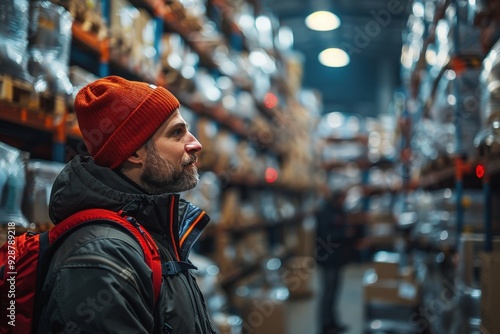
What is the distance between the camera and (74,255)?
1551 mm

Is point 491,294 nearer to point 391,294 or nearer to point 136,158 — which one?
point 136,158

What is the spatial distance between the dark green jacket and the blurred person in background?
470cm

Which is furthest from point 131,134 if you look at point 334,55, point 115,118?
point 334,55

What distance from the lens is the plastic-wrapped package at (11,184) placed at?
2.24m

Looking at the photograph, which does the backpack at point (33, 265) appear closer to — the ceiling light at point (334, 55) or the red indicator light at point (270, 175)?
the red indicator light at point (270, 175)

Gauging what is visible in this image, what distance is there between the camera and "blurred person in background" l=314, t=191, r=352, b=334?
21.2 feet

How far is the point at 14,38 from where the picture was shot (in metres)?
2.37

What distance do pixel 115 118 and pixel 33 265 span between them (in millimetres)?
560

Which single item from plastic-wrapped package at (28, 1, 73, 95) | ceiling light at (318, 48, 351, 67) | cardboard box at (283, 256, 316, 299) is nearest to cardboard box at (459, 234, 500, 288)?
plastic-wrapped package at (28, 1, 73, 95)

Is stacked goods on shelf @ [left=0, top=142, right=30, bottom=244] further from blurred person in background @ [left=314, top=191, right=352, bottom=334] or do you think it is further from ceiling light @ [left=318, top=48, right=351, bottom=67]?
ceiling light @ [left=318, top=48, right=351, bottom=67]

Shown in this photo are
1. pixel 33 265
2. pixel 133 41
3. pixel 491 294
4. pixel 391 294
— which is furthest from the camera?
pixel 391 294

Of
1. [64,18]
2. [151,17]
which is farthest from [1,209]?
[151,17]

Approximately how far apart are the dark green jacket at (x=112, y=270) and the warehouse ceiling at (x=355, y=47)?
8873 mm

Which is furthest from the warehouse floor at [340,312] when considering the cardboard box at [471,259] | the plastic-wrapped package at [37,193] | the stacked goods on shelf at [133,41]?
the plastic-wrapped package at [37,193]
